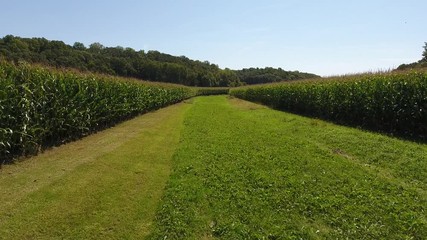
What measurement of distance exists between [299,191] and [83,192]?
4.61m

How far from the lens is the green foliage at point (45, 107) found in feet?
27.0

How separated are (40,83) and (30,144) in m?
1.98

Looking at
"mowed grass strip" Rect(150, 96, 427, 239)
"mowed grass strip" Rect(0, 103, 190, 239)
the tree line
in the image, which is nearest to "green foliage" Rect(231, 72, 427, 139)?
"mowed grass strip" Rect(150, 96, 427, 239)

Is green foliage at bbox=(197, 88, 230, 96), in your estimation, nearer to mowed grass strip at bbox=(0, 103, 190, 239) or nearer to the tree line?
the tree line

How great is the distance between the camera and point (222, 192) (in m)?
6.59

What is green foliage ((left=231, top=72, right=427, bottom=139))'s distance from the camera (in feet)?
36.8

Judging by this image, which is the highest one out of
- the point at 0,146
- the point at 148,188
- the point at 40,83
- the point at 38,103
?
the point at 40,83

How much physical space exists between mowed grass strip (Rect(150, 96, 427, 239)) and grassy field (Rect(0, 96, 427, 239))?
2 centimetres

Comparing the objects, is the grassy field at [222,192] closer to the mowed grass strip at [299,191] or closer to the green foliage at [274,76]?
the mowed grass strip at [299,191]

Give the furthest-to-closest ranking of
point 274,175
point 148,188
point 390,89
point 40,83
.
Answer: point 390,89, point 40,83, point 274,175, point 148,188

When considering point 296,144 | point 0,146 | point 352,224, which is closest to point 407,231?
point 352,224

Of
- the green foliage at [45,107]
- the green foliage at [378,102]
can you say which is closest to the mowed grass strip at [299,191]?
the green foliage at [378,102]

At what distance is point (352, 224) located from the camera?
16.5 feet

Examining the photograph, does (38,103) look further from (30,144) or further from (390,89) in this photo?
(390,89)
